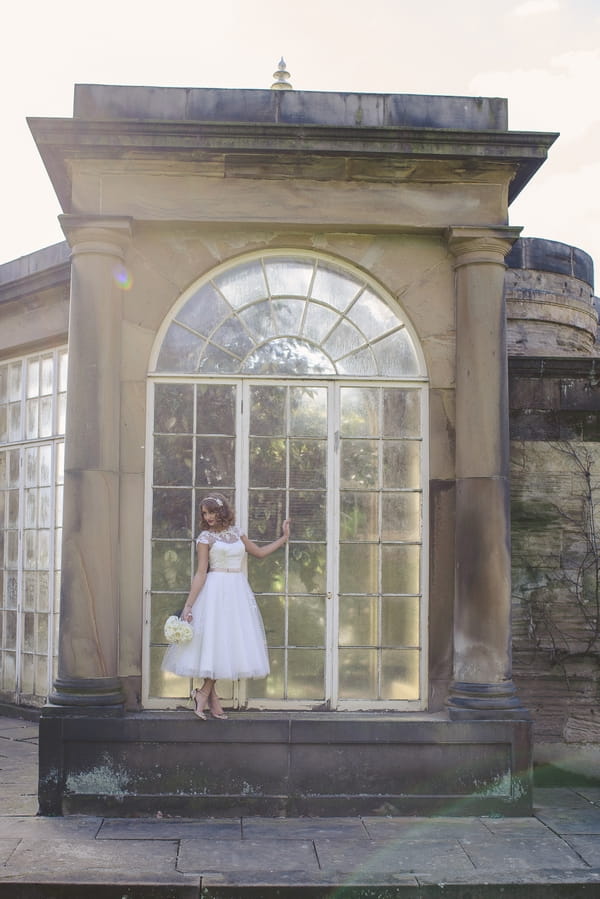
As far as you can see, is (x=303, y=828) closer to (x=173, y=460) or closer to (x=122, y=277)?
(x=173, y=460)

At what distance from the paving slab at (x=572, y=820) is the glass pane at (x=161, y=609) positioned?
105 inches

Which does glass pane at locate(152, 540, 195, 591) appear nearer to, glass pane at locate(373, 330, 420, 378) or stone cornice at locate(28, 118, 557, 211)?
glass pane at locate(373, 330, 420, 378)

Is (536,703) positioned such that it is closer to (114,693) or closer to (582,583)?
(582,583)

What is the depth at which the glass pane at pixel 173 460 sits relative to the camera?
22.3ft

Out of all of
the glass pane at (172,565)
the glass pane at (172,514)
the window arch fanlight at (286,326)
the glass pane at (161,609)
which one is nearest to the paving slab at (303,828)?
the glass pane at (161,609)

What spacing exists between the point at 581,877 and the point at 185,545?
122 inches

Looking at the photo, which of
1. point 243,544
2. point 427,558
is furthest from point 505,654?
point 243,544

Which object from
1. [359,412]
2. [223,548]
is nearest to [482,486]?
[359,412]

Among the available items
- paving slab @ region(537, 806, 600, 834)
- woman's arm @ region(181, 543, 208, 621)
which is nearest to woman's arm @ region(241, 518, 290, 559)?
woman's arm @ region(181, 543, 208, 621)

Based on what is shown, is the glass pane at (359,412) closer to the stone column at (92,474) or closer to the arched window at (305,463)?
the arched window at (305,463)

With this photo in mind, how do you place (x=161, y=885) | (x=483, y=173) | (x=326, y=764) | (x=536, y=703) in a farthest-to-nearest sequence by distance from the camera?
(x=536, y=703) → (x=483, y=173) → (x=326, y=764) → (x=161, y=885)

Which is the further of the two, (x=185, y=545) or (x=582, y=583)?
(x=582, y=583)

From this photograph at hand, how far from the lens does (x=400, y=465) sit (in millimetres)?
6867

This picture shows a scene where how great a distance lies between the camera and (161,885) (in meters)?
5.02
